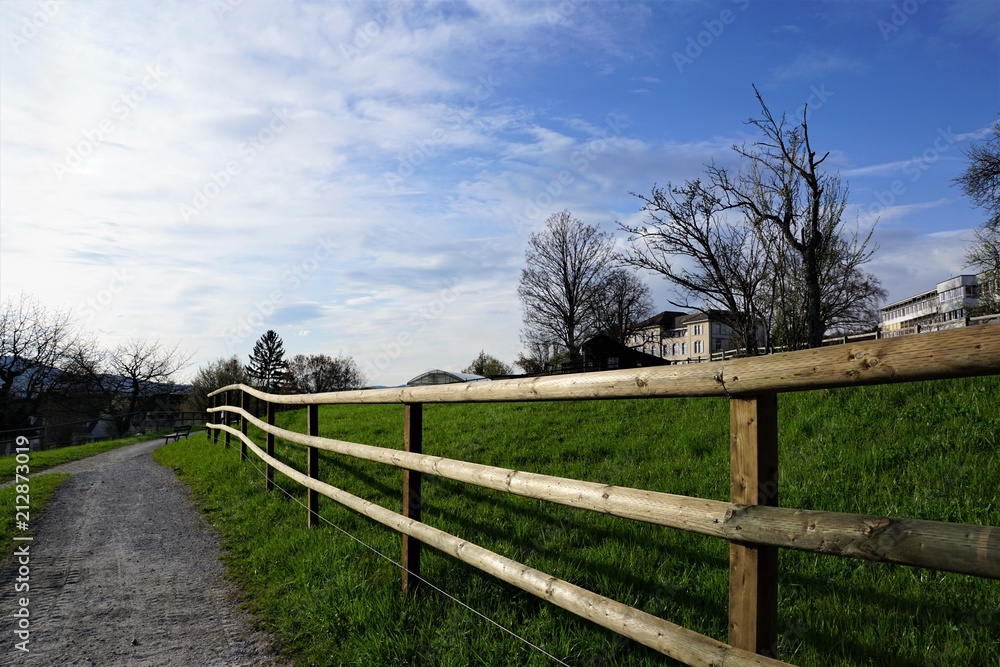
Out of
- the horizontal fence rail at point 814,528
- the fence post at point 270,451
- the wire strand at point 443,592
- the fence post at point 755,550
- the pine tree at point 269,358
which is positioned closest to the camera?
the horizontal fence rail at point 814,528

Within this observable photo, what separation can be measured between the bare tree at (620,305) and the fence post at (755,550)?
48263mm

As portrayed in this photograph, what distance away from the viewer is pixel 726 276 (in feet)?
77.3

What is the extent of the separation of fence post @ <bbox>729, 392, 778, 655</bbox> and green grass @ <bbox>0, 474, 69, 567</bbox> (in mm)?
6833

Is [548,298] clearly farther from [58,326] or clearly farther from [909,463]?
[909,463]

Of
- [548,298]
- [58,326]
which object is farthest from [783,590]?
[548,298]

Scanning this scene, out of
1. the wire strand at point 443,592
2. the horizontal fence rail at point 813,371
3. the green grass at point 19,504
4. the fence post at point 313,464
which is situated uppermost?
the horizontal fence rail at point 813,371

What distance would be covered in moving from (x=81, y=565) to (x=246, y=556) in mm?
1592

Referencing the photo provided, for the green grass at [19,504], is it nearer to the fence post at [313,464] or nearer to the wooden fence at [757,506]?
the fence post at [313,464]

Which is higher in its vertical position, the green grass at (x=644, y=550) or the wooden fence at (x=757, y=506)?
the wooden fence at (x=757, y=506)

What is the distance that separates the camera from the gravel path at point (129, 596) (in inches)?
150

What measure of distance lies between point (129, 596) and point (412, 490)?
2.55m

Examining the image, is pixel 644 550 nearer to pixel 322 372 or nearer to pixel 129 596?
pixel 129 596

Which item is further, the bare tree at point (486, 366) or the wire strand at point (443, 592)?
the bare tree at point (486, 366)

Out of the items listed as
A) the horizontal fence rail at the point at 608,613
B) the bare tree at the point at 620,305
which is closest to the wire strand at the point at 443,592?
the horizontal fence rail at the point at 608,613
